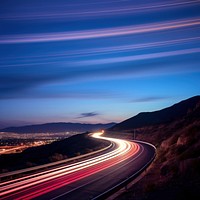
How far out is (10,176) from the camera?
2583 centimetres

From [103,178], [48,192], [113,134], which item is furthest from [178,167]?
[113,134]

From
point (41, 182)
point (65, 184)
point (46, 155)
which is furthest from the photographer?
point (46, 155)

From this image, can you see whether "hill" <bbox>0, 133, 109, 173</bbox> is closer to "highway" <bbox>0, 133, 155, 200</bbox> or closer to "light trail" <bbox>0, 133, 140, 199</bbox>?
"light trail" <bbox>0, 133, 140, 199</bbox>

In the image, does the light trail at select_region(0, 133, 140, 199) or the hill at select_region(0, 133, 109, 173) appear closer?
the light trail at select_region(0, 133, 140, 199)

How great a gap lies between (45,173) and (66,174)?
2.10 meters

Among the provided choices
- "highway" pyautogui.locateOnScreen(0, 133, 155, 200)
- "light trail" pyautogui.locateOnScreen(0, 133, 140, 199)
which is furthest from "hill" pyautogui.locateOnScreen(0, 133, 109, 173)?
"highway" pyautogui.locateOnScreen(0, 133, 155, 200)

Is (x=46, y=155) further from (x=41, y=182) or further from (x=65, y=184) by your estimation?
(x=65, y=184)

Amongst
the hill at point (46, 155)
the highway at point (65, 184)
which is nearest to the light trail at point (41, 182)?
the highway at point (65, 184)

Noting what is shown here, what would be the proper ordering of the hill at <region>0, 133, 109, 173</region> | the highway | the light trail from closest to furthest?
the highway < the light trail < the hill at <region>0, 133, 109, 173</region>

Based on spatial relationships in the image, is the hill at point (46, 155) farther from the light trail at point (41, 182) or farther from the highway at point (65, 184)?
the highway at point (65, 184)

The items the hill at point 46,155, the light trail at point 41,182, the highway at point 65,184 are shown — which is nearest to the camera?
the highway at point 65,184

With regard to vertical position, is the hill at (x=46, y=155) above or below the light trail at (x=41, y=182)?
below

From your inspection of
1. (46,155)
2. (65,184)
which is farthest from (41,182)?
(46,155)

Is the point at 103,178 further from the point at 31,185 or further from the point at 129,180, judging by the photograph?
the point at 31,185
